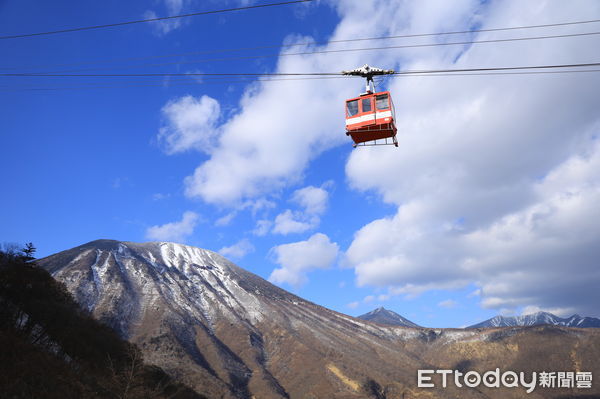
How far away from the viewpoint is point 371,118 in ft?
77.2

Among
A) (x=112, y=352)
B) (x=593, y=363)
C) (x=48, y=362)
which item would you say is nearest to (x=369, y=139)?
(x=48, y=362)

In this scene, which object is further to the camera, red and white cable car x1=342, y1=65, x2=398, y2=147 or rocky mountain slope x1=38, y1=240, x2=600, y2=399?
rocky mountain slope x1=38, y1=240, x2=600, y2=399

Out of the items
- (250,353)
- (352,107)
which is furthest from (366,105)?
(250,353)

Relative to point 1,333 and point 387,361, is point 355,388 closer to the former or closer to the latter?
point 387,361

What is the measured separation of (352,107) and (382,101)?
1744mm

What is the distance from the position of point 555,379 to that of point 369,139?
226 m

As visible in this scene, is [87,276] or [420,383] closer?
[420,383]

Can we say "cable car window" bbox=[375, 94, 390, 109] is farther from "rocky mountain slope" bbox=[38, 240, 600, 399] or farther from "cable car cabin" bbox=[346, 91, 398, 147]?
"rocky mountain slope" bbox=[38, 240, 600, 399]

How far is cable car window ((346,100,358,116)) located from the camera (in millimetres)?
24219

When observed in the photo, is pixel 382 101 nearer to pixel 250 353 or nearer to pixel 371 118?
pixel 371 118

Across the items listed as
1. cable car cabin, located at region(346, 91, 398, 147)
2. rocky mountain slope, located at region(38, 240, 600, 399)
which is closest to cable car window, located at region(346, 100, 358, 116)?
cable car cabin, located at region(346, 91, 398, 147)

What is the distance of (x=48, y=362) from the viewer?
3741 cm

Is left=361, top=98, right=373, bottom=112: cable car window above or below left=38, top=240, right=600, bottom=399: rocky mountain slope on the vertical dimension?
above

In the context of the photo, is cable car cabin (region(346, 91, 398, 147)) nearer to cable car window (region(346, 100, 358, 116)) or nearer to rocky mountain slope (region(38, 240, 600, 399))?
cable car window (region(346, 100, 358, 116))
